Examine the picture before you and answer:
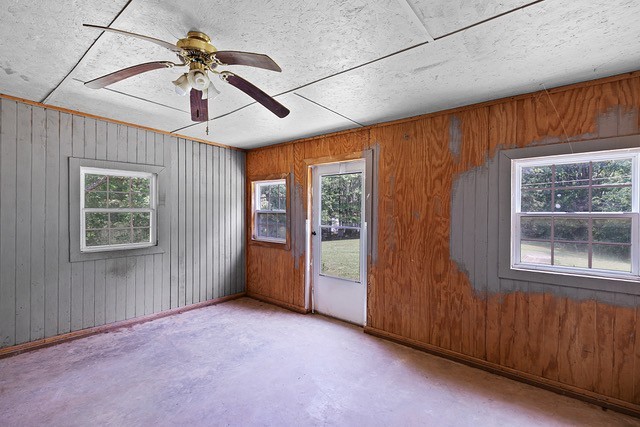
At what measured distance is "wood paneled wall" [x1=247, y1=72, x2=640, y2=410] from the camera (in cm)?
213

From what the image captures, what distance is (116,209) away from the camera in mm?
3463

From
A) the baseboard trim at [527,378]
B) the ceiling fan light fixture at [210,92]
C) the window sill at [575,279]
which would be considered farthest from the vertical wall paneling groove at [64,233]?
the window sill at [575,279]

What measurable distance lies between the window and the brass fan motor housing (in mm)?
2785

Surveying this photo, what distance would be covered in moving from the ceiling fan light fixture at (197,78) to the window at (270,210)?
2679 mm

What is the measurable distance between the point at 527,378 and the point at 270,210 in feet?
12.1

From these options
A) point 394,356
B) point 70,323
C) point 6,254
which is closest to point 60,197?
point 6,254

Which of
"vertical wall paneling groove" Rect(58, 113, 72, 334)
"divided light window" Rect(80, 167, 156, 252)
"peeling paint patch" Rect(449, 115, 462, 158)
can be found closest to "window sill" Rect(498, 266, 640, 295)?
"peeling paint patch" Rect(449, 115, 462, 158)

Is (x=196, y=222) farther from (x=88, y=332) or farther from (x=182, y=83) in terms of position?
(x=182, y=83)

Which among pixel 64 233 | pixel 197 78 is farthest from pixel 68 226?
pixel 197 78

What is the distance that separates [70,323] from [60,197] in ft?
4.52

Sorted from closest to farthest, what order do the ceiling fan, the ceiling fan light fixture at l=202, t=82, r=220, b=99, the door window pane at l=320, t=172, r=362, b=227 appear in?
the ceiling fan, the ceiling fan light fixture at l=202, t=82, r=220, b=99, the door window pane at l=320, t=172, r=362, b=227

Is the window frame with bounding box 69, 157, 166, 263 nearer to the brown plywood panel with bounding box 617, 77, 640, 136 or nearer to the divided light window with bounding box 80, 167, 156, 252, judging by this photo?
the divided light window with bounding box 80, 167, 156, 252

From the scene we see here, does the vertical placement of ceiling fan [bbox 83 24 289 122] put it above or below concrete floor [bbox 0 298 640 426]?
above

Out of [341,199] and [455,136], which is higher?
[455,136]
